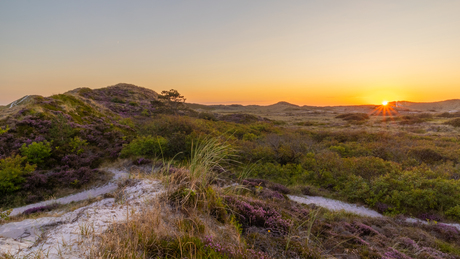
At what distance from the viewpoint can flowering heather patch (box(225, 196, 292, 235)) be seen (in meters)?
4.00

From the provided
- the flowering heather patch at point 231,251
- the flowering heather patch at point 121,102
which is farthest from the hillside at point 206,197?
the flowering heather patch at point 121,102

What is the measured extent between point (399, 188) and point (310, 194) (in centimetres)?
321

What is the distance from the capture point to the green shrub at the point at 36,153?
32.5 ft

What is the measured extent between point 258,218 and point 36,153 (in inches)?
465

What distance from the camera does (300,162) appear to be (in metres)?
11.5

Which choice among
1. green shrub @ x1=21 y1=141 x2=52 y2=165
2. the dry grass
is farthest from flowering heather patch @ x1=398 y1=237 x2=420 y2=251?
green shrub @ x1=21 y1=141 x2=52 y2=165

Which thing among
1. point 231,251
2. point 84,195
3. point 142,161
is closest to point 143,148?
point 142,161

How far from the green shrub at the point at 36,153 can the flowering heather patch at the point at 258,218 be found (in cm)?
1077

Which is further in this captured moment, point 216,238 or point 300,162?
point 300,162

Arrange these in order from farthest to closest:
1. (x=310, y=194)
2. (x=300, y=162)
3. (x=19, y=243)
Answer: (x=300, y=162)
(x=310, y=194)
(x=19, y=243)

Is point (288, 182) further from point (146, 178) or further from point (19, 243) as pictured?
point (19, 243)

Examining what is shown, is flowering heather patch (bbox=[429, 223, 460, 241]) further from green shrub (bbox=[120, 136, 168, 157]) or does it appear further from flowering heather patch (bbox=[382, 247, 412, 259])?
green shrub (bbox=[120, 136, 168, 157])

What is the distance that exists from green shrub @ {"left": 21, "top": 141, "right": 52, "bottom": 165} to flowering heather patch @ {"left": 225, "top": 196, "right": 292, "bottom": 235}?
35.3ft

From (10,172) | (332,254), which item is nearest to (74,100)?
(10,172)
